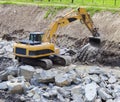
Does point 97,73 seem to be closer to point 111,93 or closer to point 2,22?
point 111,93

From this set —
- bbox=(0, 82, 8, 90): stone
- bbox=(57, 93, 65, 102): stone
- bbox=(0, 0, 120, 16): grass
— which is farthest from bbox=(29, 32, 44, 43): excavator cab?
bbox=(0, 0, 120, 16): grass

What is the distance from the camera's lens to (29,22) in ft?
132

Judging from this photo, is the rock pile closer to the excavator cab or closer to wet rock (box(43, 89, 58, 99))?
wet rock (box(43, 89, 58, 99))

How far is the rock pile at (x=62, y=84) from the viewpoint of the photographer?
21.3 metres

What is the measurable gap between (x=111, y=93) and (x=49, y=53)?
259 inches

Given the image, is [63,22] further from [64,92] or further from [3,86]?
[64,92]

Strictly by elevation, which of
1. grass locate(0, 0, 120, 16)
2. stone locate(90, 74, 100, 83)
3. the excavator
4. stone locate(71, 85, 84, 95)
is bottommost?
stone locate(71, 85, 84, 95)

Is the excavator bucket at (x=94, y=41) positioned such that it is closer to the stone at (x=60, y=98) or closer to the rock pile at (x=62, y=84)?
the rock pile at (x=62, y=84)

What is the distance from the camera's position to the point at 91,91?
2142 cm

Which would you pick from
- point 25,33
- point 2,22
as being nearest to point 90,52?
point 25,33

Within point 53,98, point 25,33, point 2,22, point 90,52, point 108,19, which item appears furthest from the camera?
point 2,22

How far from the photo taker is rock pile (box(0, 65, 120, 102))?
2134 cm

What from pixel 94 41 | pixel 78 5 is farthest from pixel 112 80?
pixel 78 5

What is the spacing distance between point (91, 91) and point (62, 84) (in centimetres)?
222
